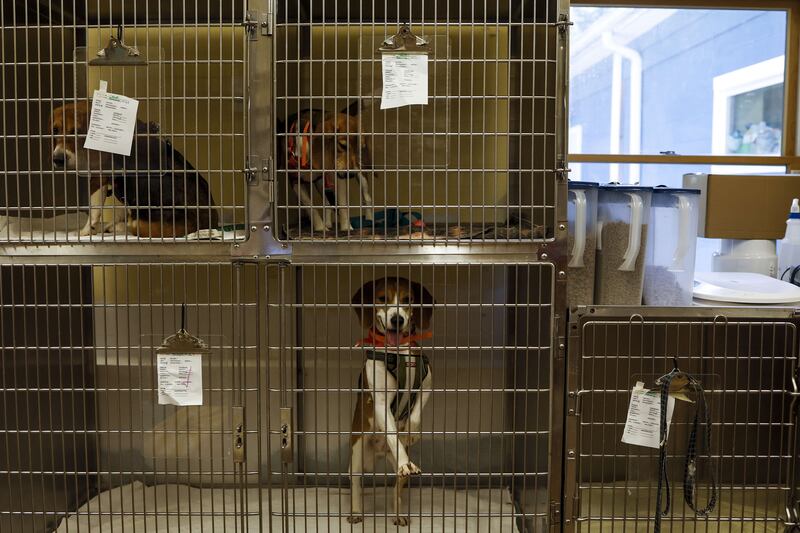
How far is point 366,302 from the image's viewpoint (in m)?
1.76

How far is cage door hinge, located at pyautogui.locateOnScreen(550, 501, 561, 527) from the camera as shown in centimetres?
166

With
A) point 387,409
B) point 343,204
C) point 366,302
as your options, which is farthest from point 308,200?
point 387,409

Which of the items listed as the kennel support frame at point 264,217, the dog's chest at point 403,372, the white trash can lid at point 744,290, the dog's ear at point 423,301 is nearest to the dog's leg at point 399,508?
the dog's chest at point 403,372

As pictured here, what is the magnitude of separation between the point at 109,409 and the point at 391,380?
73 cm

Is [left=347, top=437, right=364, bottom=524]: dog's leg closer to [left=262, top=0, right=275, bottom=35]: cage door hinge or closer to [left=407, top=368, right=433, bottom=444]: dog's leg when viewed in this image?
[left=407, top=368, right=433, bottom=444]: dog's leg

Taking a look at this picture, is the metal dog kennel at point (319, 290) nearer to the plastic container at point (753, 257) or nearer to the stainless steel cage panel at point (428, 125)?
the stainless steel cage panel at point (428, 125)

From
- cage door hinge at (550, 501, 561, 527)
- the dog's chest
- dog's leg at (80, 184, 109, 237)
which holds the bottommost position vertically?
cage door hinge at (550, 501, 561, 527)

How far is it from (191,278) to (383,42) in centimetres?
90

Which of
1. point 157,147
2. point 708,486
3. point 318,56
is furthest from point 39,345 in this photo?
point 708,486

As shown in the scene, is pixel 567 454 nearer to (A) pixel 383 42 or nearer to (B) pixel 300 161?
(B) pixel 300 161

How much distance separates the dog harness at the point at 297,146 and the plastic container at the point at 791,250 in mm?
1330

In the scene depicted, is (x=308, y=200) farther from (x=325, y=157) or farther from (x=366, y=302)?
(x=366, y=302)

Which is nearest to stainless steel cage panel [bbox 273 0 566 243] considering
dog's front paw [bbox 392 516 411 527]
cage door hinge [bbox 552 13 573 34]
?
cage door hinge [bbox 552 13 573 34]

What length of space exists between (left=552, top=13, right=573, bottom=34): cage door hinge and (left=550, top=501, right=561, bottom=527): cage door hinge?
1.02m
